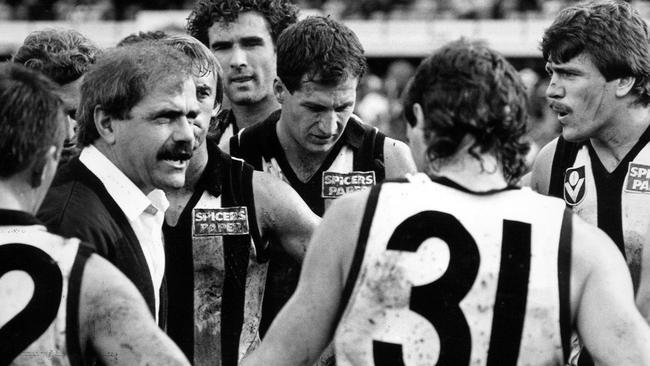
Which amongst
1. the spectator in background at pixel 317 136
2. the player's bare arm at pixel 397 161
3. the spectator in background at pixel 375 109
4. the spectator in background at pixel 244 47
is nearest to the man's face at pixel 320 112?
the spectator in background at pixel 317 136

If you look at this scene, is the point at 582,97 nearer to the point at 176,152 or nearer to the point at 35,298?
the point at 176,152

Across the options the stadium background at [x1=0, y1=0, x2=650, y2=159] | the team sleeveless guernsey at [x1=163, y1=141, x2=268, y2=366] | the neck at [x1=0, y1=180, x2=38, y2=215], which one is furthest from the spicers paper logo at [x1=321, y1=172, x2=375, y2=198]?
the stadium background at [x1=0, y1=0, x2=650, y2=159]

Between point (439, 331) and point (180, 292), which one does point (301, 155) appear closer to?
point (180, 292)

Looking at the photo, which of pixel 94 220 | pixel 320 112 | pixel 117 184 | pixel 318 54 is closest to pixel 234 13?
pixel 318 54

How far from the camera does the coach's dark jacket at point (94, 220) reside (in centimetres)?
347

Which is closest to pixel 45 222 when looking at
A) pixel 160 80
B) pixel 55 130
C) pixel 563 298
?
pixel 55 130

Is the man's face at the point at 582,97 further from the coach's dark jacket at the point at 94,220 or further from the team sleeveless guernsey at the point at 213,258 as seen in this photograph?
the coach's dark jacket at the point at 94,220

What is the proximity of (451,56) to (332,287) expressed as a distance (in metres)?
0.76

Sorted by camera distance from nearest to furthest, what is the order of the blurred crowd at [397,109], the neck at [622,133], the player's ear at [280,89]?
the neck at [622,133] < the player's ear at [280,89] < the blurred crowd at [397,109]

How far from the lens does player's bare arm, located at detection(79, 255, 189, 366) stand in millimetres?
3021

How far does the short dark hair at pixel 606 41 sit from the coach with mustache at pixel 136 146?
186 cm

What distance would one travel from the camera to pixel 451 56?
10.6ft

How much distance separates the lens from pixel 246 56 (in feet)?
20.7

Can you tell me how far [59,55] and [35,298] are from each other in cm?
213
